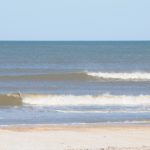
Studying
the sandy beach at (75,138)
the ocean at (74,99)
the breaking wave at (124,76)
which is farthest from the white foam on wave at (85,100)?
the breaking wave at (124,76)

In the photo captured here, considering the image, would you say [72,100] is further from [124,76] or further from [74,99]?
[124,76]

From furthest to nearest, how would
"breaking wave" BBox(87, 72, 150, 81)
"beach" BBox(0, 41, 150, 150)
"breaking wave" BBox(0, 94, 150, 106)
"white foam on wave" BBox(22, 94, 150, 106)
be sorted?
"breaking wave" BBox(87, 72, 150, 81), "white foam on wave" BBox(22, 94, 150, 106), "breaking wave" BBox(0, 94, 150, 106), "beach" BBox(0, 41, 150, 150)

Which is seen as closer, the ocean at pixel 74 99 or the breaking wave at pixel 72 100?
the ocean at pixel 74 99

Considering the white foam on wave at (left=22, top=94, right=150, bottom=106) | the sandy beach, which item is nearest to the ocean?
the white foam on wave at (left=22, top=94, right=150, bottom=106)

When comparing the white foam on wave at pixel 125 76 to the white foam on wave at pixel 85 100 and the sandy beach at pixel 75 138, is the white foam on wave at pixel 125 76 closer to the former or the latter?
the white foam on wave at pixel 85 100

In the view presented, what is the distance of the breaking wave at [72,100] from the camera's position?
28172mm

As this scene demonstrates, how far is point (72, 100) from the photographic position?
28953mm

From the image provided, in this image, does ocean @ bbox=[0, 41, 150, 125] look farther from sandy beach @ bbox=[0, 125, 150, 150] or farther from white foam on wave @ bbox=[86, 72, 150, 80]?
sandy beach @ bbox=[0, 125, 150, 150]

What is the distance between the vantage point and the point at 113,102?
94.3ft

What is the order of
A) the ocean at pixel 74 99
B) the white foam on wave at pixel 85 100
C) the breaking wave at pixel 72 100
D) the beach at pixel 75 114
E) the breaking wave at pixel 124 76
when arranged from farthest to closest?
the breaking wave at pixel 124 76 → the white foam on wave at pixel 85 100 → the breaking wave at pixel 72 100 → the ocean at pixel 74 99 → the beach at pixel 75 114

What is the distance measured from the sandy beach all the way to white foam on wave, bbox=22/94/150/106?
27.4 ft

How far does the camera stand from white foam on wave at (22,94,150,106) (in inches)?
1117

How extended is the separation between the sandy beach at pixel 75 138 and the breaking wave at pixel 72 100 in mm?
8297

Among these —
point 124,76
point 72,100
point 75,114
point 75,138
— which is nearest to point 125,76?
point 124,76
